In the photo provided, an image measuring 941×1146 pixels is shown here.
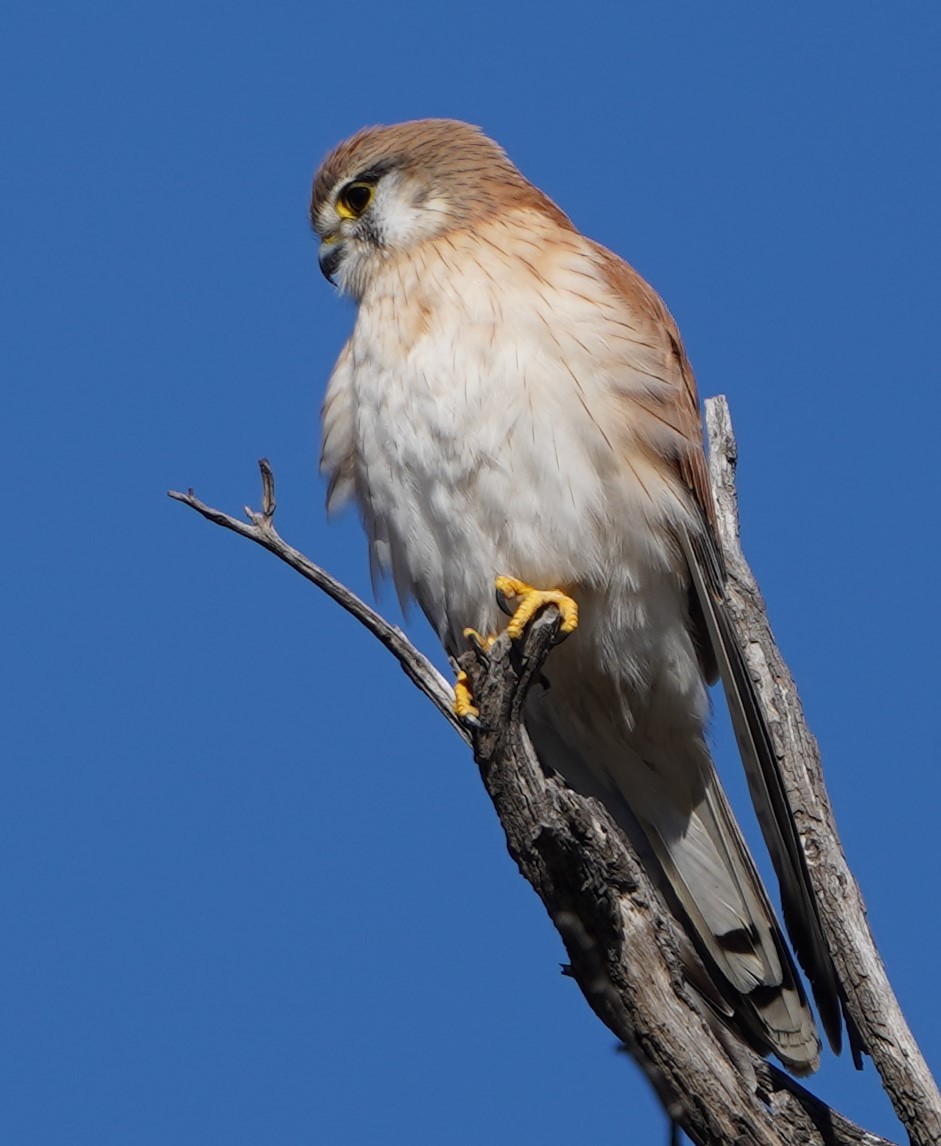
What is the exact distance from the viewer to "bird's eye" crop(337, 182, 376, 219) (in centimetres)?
420

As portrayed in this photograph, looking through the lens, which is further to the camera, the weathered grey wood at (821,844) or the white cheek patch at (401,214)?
the white cheek patch at (401,214)

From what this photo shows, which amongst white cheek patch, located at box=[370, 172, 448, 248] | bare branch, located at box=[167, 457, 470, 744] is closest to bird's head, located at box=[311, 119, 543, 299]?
white cheek patch, located at box=[370, 172, 448, 248]

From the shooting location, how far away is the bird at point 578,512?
350 cm

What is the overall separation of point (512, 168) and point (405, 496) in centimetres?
108

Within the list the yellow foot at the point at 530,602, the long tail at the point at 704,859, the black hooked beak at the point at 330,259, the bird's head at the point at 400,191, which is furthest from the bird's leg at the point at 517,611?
the black hooked beak at the point at 330,259

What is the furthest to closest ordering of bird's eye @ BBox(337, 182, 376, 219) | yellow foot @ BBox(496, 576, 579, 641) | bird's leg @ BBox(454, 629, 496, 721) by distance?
bird's eye @ BBox(337, 182, 376, 219) → yellow foot @ BBox(496, 576, 579, 641) → bird's leg @ BBox(454, 629, 496, 721)

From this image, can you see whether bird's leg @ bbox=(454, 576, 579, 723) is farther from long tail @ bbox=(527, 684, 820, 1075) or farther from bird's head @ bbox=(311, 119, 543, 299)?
bird's head @ bbox=(311, 119, 543, 299)

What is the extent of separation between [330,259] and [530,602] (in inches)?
49.6

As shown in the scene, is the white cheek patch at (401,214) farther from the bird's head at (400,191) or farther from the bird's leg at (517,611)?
the bird's leg at (517,611)

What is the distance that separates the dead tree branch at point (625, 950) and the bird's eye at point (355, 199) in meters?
1.46

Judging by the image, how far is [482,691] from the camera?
10.6 feet

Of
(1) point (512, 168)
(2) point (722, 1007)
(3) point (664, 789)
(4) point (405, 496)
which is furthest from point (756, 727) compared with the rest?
(1) point (512, 168)

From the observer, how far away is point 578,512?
138 inches

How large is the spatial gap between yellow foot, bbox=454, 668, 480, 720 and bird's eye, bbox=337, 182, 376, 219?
1461 millimetres
